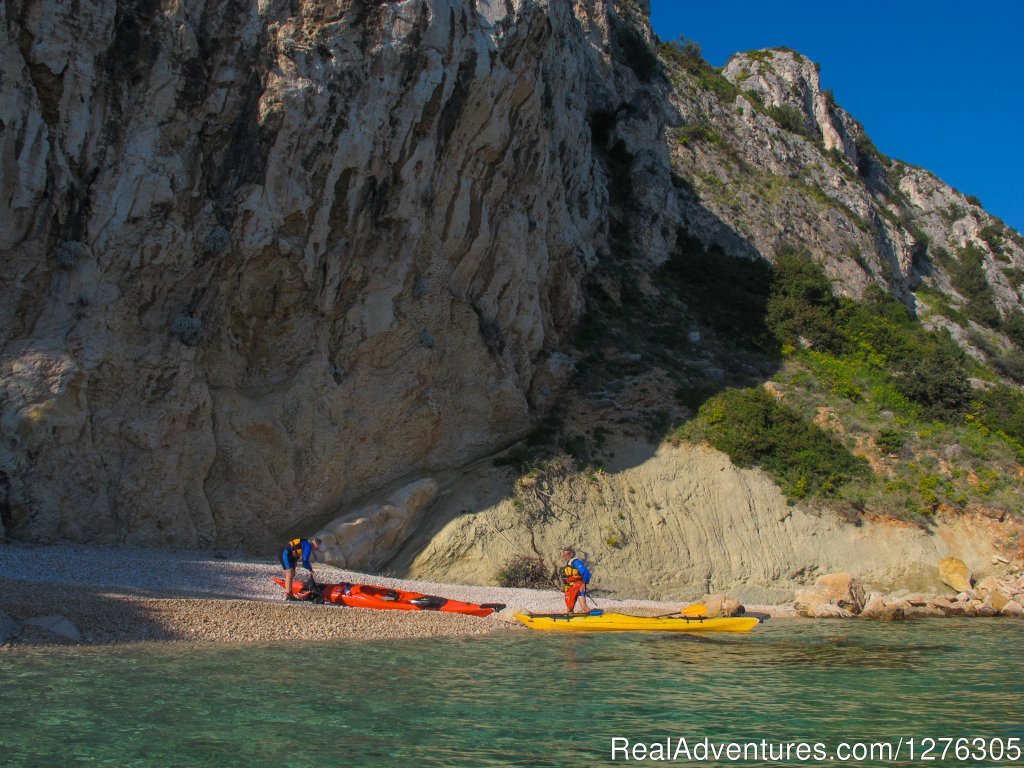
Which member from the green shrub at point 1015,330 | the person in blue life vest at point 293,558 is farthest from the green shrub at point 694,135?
the person in blue life vest at point 293,558

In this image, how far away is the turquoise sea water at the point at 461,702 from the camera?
580 centimetres

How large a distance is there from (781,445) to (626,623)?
34.2 feet

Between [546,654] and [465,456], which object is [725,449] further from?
[546,654]

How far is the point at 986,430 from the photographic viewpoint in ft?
80.1

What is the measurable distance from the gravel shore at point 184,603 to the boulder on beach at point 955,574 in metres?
7.47

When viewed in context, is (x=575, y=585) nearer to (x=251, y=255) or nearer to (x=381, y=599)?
(x=381, y=599)

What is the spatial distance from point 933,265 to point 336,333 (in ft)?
139

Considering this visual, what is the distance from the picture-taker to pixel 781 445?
70.9 feet

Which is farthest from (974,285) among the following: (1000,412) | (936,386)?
(936,386)

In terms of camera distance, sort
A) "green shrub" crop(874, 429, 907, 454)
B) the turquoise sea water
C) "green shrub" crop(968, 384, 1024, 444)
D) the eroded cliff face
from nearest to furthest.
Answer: the turquoise sea water < the eroded cliff face < "green shrub" crop(874, 429, 907, 454) < "green shrub" crop(968, 384, 1024, 444)

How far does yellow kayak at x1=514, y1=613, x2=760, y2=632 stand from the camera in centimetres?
1272

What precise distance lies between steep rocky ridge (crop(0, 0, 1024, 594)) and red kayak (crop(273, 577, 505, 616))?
Result: 10.9 feet

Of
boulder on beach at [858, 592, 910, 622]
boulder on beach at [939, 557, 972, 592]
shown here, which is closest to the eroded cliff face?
boulder on beach at [858, 592, 910, 622]

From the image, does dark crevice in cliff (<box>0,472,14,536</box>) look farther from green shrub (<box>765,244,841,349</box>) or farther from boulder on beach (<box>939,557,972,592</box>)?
green shrub (<box>765,244,841,349</box>)
